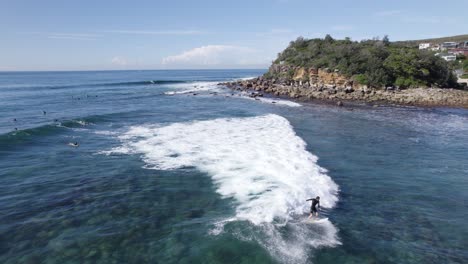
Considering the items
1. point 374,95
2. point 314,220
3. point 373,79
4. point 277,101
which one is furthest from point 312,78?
point 314,220

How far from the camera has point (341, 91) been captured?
61.0 metres

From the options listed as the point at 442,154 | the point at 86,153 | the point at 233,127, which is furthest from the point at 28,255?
the point at 442,154

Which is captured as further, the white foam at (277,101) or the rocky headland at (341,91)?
the white foam at (277,101)

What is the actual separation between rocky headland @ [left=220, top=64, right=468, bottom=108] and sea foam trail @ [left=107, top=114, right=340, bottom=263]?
26.4 meters

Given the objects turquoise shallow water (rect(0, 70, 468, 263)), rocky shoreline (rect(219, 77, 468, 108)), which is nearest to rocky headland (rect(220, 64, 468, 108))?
rocky shoreline (rect(219, 77, 468, 108))

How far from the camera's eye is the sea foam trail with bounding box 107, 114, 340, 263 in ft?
45.2

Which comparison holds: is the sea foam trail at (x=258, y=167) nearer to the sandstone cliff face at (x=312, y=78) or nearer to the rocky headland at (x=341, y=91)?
the rocky headland at (x=341, y=91)

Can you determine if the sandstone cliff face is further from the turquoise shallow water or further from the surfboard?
the surfboard

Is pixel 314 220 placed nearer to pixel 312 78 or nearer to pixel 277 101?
pixel 277 101

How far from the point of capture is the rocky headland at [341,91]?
169 feet

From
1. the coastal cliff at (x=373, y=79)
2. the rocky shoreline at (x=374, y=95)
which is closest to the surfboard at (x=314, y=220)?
the rocky shoreline at (x=374, y=95)

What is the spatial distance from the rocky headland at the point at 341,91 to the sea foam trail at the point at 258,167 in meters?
26.4

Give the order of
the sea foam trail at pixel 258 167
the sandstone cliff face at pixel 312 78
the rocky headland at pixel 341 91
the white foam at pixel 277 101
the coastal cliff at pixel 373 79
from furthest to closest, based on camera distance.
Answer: the sandstone cliff face at pixel 312 78 → the coastal cliff at pixel 373 79 → the white foam at pixel 277 101 → the rocky headland at pixel 341 91 → the sea foam trail at pixel 258 167

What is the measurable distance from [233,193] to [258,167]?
474 centimetres
